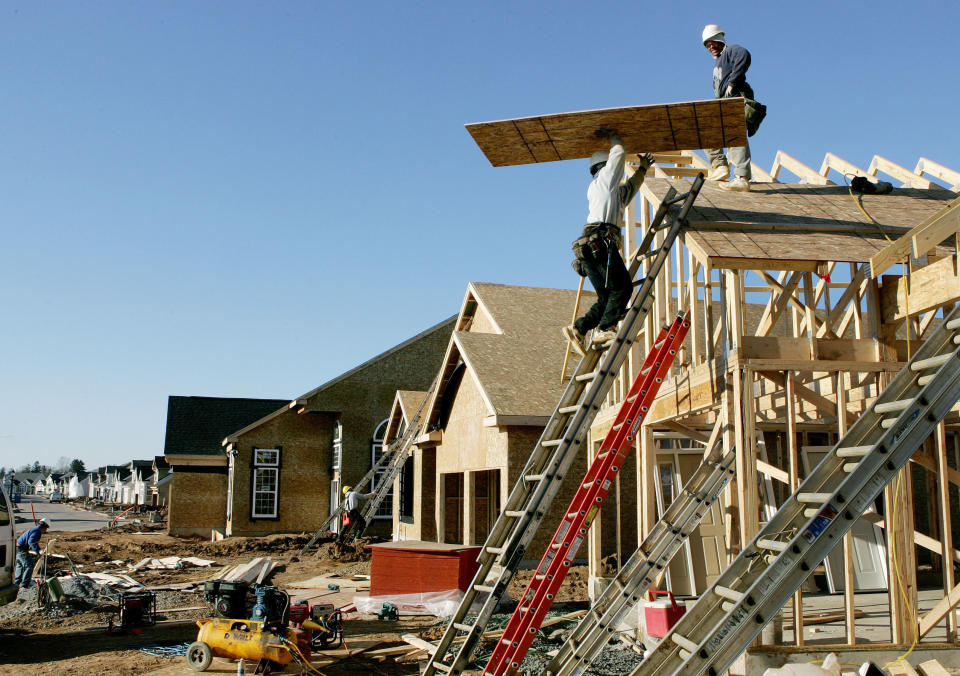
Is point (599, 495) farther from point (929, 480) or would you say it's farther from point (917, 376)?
point (929, 480)

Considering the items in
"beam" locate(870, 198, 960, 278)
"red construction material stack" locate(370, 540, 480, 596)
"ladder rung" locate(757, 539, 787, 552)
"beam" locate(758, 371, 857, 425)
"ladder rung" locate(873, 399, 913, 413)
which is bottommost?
"red construction material stack" locate(370, 540, 480, 596)

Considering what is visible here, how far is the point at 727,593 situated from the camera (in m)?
4.44

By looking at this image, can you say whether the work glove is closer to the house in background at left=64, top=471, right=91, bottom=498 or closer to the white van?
the white van

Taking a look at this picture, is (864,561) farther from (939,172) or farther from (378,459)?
(378,459)

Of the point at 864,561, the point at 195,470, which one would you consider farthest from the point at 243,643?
the point at 195,470

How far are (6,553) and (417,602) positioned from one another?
582 cm

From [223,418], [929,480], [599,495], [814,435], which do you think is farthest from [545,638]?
[223,418]

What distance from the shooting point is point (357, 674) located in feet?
28.1

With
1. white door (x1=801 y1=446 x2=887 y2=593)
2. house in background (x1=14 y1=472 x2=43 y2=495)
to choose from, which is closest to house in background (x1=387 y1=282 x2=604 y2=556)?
white door (x1=801 y1=446 x2=887 y2=593)

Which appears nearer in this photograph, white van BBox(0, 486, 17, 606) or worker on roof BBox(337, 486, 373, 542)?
white van BBox(0, 486, 17, 606)

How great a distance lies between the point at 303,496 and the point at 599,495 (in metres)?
25.3

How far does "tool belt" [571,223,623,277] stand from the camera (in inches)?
284

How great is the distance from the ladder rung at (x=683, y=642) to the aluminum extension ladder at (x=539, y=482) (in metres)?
1.43

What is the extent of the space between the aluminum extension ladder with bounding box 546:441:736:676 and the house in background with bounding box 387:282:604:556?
6842mm
